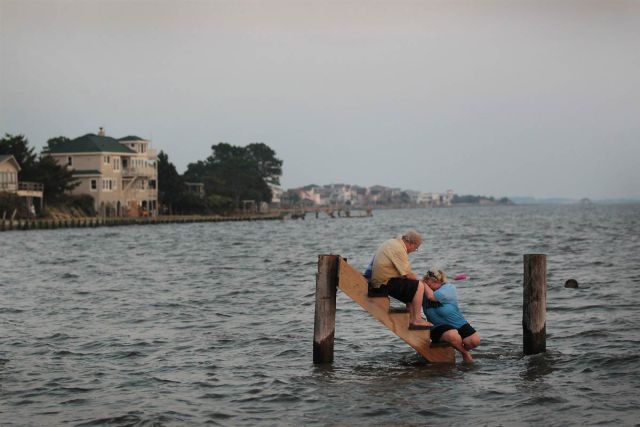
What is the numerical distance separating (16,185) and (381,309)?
88.0m

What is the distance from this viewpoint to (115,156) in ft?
388

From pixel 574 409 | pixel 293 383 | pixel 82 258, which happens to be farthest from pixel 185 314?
pixel 82 258

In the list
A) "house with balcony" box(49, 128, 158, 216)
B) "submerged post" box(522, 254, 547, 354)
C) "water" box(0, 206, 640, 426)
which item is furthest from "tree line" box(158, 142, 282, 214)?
"submerged post" box(522, 254, 547, 354)

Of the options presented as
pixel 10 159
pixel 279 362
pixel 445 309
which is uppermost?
pixel 10 159

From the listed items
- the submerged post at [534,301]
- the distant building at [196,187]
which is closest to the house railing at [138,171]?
the distant building at [196,187]

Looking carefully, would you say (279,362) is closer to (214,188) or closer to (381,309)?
(381,309)

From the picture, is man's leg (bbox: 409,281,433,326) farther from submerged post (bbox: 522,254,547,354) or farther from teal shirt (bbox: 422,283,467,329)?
submerged post (bbox: 522,254,547,354)

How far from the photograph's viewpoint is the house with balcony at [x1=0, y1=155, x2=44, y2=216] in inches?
3720

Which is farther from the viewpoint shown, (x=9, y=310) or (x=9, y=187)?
(x=9, y=187)

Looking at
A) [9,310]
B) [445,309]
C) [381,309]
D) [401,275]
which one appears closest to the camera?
[401,275]

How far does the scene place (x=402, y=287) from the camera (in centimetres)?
1449

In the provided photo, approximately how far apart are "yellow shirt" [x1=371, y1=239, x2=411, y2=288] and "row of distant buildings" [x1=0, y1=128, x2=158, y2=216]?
338 ft

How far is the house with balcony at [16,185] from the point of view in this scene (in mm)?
94500

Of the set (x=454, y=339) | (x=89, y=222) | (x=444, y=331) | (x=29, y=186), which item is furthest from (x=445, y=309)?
(x=89, y=222)
